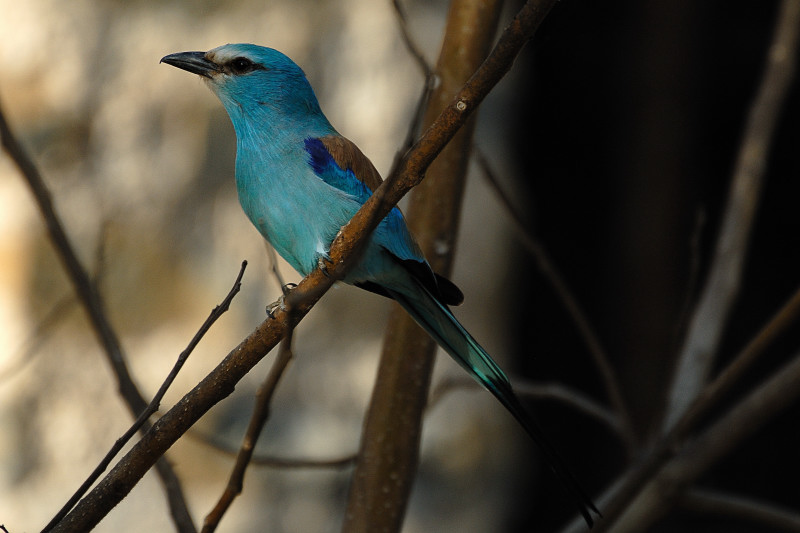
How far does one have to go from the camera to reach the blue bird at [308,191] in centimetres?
138

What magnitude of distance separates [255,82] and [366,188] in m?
0.33

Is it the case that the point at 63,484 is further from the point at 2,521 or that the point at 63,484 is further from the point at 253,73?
the point at 253,73

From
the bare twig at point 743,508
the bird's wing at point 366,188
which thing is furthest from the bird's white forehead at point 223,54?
the bare twig at point 743,508

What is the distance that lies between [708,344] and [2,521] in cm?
193

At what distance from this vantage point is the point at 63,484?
2428 millimetres

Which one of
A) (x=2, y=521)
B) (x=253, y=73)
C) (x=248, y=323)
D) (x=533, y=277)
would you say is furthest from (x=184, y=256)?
(x=533, y=277)

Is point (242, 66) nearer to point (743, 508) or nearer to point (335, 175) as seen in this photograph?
point (335, 175)

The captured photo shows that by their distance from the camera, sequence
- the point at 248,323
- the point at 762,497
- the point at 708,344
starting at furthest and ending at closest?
the point at 762,497 → the point at 248,323 → the point at 708,344

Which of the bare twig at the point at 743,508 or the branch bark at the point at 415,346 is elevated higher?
the branch bark at the point at 415,346

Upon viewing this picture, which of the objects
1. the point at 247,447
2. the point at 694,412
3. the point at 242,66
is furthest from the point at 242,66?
the point at 694,412

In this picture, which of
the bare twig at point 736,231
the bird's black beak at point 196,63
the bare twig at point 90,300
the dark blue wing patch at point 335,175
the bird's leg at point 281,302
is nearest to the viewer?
the bird's leg at point 281,302

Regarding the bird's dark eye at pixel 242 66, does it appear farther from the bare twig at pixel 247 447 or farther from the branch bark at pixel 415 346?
the bare twig at pixel 247 447

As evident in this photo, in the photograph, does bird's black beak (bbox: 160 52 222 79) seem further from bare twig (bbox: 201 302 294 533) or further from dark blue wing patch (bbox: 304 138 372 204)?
bare twig (bbox: 201 302 294 533)

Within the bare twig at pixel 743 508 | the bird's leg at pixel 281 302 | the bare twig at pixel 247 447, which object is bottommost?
the bare twig at pixel 743 508
